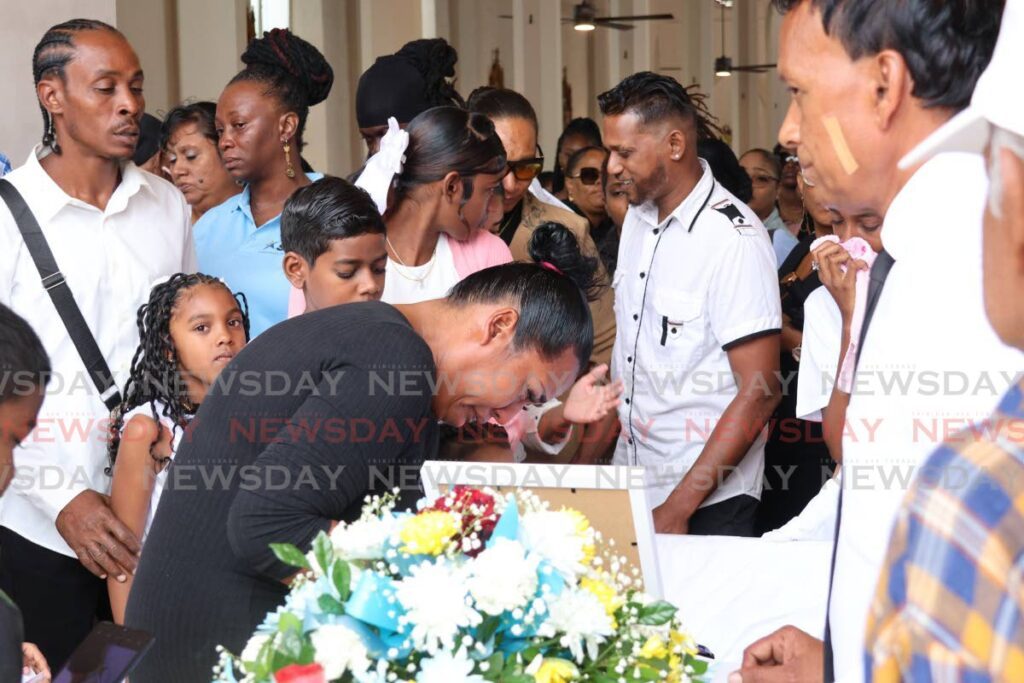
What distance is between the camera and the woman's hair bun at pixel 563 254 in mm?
3387

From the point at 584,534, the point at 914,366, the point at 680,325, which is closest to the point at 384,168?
the point at 680,325

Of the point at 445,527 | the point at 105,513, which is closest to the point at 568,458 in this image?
the point at 105,513

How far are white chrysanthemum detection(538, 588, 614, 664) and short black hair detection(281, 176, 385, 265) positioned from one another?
170cm

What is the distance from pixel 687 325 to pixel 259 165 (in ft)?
4.27

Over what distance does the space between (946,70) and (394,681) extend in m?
0.86

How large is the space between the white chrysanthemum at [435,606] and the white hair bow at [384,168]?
1.97 meters

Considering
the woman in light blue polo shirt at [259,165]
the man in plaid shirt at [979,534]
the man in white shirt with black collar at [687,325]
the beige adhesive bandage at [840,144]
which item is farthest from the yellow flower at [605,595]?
the woman in light blue polo shirt at [259,165]

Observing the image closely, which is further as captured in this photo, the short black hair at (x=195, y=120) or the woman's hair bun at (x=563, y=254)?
the short black hair at (x=195, y=120)

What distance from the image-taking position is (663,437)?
364 centimetres

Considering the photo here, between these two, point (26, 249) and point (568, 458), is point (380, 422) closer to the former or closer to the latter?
point (26, 249)

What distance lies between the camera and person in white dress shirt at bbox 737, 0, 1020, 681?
1226 mm

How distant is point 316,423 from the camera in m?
1.80

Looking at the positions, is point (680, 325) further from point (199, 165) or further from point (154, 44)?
point (154, 44)

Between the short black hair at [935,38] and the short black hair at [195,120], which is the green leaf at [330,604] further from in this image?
the short black hair at [195,120]
